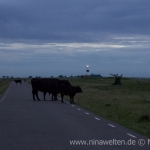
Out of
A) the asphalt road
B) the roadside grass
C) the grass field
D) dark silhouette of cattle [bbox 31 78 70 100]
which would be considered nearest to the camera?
the asphalt road

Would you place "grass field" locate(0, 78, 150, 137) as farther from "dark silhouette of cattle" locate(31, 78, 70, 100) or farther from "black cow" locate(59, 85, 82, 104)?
"dark silhouette of cattle" locate(31, 78, 70, 100)

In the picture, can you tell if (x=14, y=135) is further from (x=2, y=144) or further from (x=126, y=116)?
(x=126, y=116)

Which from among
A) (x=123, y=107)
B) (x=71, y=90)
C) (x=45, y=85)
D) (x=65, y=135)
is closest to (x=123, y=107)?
(x=123, y=107)

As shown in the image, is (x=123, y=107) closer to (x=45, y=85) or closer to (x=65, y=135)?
(x=45, y=85)

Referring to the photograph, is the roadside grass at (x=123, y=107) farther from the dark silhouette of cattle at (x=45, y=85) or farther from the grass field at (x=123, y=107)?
the dark silhouette of cattle at (x=45, y=85)

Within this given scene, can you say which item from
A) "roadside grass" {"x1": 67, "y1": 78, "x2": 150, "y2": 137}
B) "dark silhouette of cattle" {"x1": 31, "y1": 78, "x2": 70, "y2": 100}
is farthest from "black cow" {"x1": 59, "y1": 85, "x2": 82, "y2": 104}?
"dark silhouette of cattle" {"x1": 31, "y1": 78, "x2": 70, "y2": 100}

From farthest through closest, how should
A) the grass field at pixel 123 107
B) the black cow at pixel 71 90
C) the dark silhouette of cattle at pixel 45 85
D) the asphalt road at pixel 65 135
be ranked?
the dark silhouette of cattle at pixel 45 85 → the black cow at pixel 71 90 → the grass field at pixel 123 107 → the asphalt road at pixel 65 135

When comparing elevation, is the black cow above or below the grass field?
above

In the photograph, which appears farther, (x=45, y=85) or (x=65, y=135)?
(x=45, y=85)

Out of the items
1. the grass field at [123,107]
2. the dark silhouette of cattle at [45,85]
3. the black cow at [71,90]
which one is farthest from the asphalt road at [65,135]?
the dark silhouette of cattle at [45,85]

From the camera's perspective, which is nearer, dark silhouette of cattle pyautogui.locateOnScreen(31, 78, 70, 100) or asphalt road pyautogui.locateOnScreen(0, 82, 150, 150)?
asphalt road pyautogui.locateOnScreen(0, 82, 150, 150)

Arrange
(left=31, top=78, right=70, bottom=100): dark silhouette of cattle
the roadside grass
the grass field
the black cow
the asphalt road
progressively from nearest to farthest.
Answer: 1. the asphalt road
2. the roadside grass
3. the grass field
4. the black cow
5. (left=31, top=78, right=70, bottom=100): dark silhouette of cattle

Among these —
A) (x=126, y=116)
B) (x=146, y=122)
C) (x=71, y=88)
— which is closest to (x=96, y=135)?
(x=146, y=122)

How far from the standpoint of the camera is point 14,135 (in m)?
14.0
